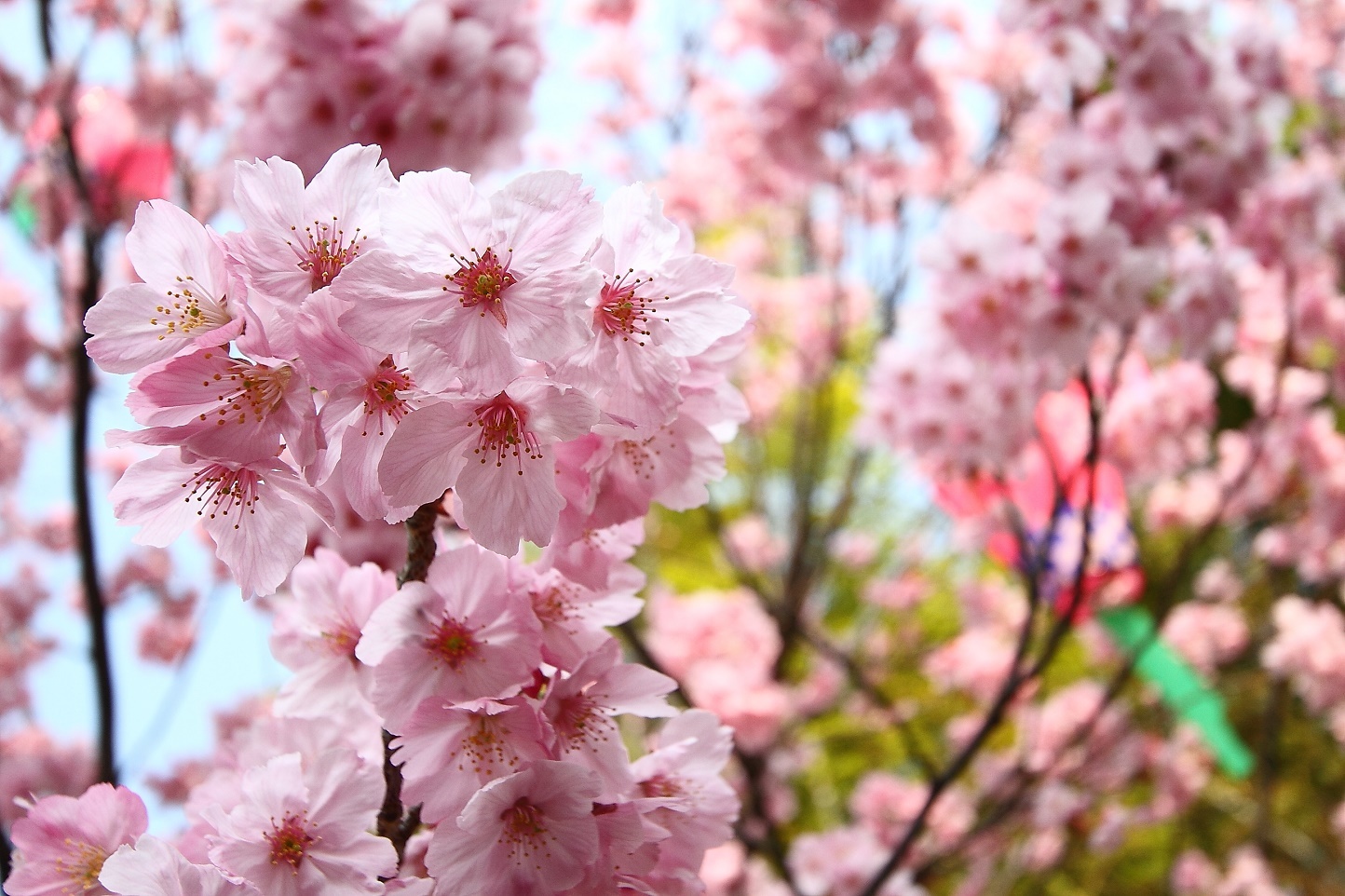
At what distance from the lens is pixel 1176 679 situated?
3.66 m

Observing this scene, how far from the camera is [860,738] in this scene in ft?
14.0

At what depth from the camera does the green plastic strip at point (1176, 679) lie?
363 centimetres

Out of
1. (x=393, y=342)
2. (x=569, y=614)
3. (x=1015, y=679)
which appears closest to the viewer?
(x=393, y=342)

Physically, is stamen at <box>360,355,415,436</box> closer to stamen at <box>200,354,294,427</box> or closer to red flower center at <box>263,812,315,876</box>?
stamen at <box>200,354,294,427</box>

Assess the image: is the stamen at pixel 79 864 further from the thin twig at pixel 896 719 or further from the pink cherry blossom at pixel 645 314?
the thin twig at pixel 896 719

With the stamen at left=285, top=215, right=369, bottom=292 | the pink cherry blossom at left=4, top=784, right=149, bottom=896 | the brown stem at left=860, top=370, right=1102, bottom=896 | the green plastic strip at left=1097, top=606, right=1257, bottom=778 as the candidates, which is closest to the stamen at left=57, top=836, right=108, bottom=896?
the pink cherry blossom at left=4, top=784, right=149, bottom=896

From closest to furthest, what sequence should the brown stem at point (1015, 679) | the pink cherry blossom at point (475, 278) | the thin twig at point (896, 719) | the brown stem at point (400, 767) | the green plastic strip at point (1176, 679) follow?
1. the pink cherry blossom at point (475, 278)
2. the brown stem at point (400, 767)
3. the brown stem at point (1015, 679)
4. the thin twig at point (896, 719)
5. the green plastic strip at point (1176, 679)

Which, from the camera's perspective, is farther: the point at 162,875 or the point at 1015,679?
the point at 1015,679

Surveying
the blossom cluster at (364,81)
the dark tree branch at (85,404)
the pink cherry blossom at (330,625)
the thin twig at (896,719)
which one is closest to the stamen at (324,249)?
the pink cherry blossom at (330,625)

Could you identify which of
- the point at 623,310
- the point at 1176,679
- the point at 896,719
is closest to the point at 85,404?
the point at 623,310

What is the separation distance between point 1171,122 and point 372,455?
155 centimetres

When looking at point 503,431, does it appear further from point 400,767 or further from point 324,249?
point 400,767

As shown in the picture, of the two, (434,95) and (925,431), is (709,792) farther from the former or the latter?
(925,431)

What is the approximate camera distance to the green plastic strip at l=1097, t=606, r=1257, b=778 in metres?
3.63
